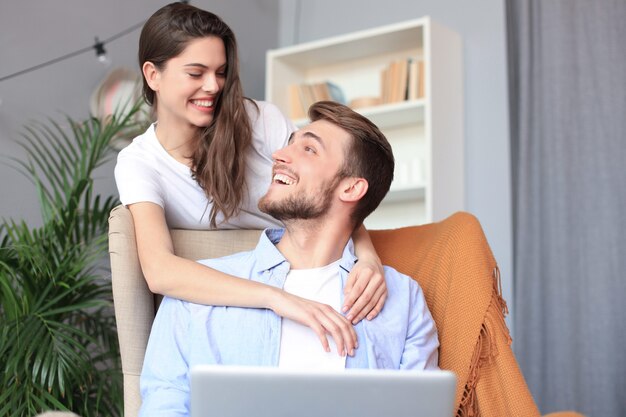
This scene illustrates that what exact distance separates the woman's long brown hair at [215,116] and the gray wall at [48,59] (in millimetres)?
1213

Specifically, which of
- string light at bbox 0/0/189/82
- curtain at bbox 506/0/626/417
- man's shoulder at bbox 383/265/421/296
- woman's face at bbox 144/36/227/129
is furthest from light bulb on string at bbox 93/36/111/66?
man's shoulder at bbox 383/265/421/296

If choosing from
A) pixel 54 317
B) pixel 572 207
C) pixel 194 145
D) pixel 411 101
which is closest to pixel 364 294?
pixel 194 145

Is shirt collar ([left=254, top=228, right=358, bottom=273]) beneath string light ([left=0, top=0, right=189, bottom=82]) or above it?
beneath

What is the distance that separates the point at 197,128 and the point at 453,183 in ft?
6.42

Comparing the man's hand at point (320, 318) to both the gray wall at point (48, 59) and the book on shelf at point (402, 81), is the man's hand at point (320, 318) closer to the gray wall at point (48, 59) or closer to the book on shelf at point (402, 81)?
the gray wall at point (48, 59)

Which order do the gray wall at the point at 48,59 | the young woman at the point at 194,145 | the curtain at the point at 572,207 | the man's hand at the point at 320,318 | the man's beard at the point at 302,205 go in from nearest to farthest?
1. the man's hand at the point at 320,318
2. the man's beard at the point at 302,205
3. the young woman at the point at 194,145
4. the gray wall at the point at 48,59
5. the curtain at the point at 572,207

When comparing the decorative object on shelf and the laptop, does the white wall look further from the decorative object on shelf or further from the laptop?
the laptop

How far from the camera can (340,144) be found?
1.82 m

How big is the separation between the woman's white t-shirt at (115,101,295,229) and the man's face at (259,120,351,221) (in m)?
0.31

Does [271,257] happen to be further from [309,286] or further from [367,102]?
[367,102]

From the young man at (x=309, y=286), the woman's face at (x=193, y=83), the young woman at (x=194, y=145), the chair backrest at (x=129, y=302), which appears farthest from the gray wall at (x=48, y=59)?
the young man at (x=309, y=286)

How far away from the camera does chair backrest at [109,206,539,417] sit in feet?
5.34

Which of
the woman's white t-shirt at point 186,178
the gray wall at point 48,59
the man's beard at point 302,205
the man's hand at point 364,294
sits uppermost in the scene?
the gray wall at point 48,59

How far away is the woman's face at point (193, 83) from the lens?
6.46 ft
